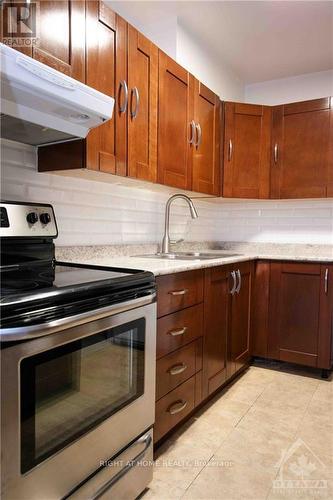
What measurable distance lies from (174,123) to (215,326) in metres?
1.24

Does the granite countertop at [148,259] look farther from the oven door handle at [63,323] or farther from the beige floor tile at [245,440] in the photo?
the beige floor tile at [245,440]

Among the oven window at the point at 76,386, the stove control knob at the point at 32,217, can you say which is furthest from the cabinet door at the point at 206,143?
the oven window at the point at 76,386

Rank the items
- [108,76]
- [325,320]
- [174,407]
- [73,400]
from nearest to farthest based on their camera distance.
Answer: [73,400] < [108,76] < [174,407] < [325,320]

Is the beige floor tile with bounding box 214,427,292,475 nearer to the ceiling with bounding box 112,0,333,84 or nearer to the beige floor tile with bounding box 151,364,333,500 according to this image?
the beige floor tile with bounding box 151,364,333,500

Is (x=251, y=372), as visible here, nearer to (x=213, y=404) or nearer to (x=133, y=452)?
(x=213, y=404)

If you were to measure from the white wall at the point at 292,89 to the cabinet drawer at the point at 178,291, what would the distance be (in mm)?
2273

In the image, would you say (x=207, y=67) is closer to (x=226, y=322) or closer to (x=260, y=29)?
(x=260, y=29)

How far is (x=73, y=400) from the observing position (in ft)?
3.43

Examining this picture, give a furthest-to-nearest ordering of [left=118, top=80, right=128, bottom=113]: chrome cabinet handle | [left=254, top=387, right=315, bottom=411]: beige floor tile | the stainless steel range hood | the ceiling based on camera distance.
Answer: the ceiling < [left=254, top=387, right=315, bottom=411]: beige floor tile < [left=118, top=80, right=128, bottom=113]: chrome cabinet handle < the stainless steel range hood

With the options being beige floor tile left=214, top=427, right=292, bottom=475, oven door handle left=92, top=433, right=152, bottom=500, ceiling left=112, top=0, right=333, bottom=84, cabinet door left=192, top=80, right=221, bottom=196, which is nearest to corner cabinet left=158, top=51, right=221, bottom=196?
cabinet door left=192, top=80, right=221, bottom=196

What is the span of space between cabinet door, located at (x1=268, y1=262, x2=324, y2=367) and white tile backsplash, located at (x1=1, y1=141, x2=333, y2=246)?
0.61m

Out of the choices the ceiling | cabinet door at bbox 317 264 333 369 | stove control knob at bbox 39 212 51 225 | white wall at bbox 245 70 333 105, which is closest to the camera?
stove control knob at bbox 39 212 51 225

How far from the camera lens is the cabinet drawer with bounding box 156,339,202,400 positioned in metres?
1.55

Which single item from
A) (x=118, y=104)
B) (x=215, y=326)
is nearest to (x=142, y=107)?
(x=118, y=104)
